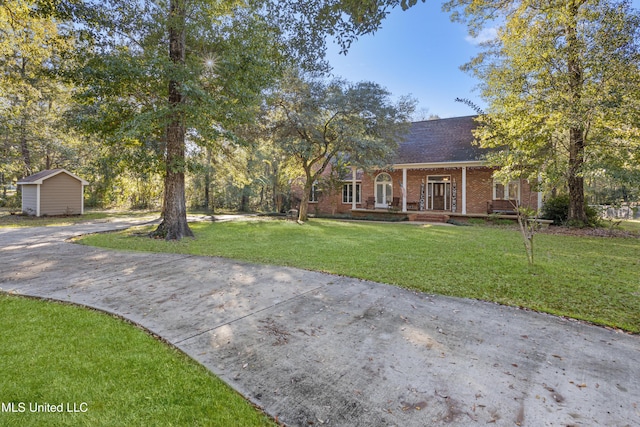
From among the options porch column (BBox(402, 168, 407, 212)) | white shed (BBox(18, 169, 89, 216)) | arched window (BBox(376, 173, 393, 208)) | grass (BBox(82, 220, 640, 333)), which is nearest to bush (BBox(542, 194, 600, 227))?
grass (BBox(82, 220, 640, 333))

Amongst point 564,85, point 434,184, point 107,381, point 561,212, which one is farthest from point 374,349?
point 434,184

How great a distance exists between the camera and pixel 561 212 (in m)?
13.9

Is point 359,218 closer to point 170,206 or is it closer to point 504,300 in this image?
point 170,206

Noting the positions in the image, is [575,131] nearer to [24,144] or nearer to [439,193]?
[439,193]

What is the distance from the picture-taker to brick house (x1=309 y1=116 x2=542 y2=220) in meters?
17.0

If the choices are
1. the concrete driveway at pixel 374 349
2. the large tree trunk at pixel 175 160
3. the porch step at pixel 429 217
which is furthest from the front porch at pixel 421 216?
the concrete driveway at pixel 374 349

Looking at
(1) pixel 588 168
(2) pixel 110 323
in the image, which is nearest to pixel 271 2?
(2) pixel 110 323

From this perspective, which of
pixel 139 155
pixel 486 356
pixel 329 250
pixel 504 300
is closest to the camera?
pixel 486 356

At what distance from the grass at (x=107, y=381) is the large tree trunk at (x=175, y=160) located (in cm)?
682

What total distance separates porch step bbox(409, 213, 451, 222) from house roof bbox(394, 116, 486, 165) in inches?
117

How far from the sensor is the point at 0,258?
22.7 ft

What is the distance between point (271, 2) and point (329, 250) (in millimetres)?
5680

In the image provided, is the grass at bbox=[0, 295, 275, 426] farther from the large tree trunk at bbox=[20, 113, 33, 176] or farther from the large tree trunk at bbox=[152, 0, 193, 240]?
the large tree trunk at bbox=[20, 113, 33, 176]

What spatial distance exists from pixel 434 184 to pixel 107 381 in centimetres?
1932
